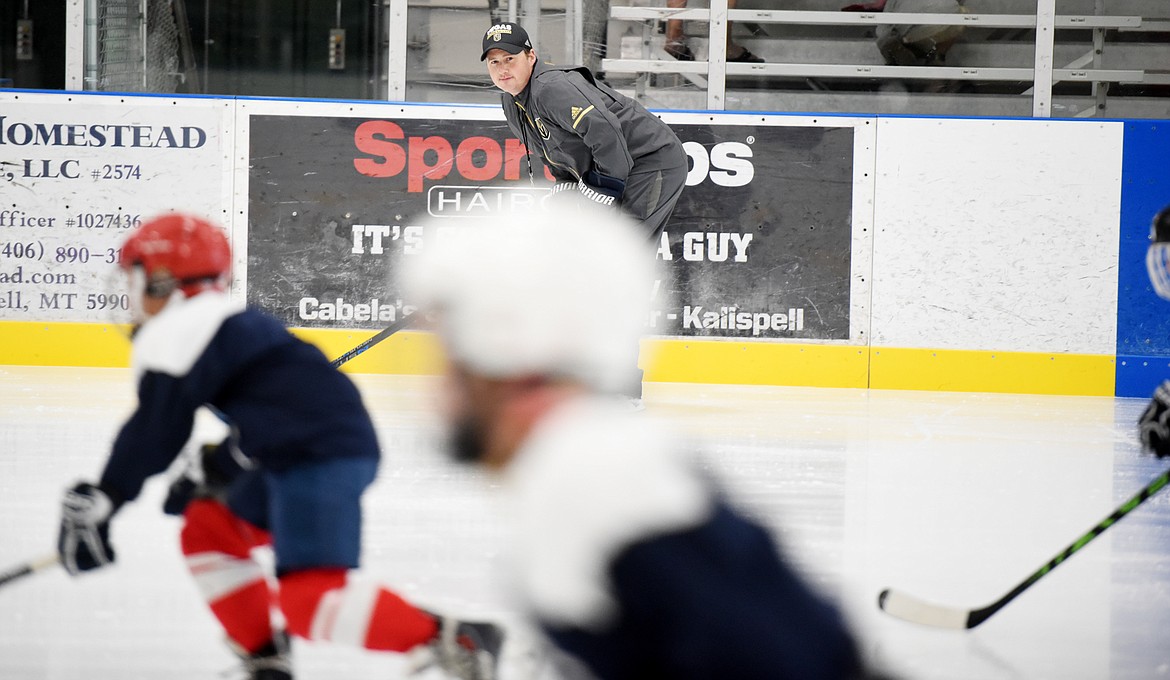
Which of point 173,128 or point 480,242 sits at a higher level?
point 173,128

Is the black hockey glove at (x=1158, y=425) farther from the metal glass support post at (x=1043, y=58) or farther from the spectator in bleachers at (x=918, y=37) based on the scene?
the spectator in bleachers at (x=918, y=37)

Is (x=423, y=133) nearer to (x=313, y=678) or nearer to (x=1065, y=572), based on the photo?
(x=1065, y=572)

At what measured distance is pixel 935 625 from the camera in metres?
1.79

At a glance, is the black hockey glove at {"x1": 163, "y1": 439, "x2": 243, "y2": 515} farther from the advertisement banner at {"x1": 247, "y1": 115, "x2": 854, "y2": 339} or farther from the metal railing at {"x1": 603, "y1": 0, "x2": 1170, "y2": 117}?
the metal railing at {"x1": 603, "y1": 0, "x2": 1170, "y2": 117}

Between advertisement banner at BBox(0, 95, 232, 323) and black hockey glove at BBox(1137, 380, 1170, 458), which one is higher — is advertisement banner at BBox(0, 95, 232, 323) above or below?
above

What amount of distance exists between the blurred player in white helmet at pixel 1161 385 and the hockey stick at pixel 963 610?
0.33ft

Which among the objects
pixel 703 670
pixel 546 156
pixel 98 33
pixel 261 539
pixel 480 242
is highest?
pixel 98 33

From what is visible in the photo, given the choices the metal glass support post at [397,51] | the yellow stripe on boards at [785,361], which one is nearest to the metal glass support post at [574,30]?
the metal glass support post at [397,51]

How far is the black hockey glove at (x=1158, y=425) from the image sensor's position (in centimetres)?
187

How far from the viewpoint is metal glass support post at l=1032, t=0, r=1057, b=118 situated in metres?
5.79

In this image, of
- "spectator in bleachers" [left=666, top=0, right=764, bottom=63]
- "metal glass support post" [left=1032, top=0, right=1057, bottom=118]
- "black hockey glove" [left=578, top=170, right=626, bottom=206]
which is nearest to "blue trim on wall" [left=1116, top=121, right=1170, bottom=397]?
"metal glass support post" [left=1032, top=0, right=1057, bottom=118]

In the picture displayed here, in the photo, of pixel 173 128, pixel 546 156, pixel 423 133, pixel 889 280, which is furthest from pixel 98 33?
pixel 889 280

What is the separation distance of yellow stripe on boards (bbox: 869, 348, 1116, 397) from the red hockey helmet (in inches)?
179

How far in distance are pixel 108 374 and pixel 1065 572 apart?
432 cm
